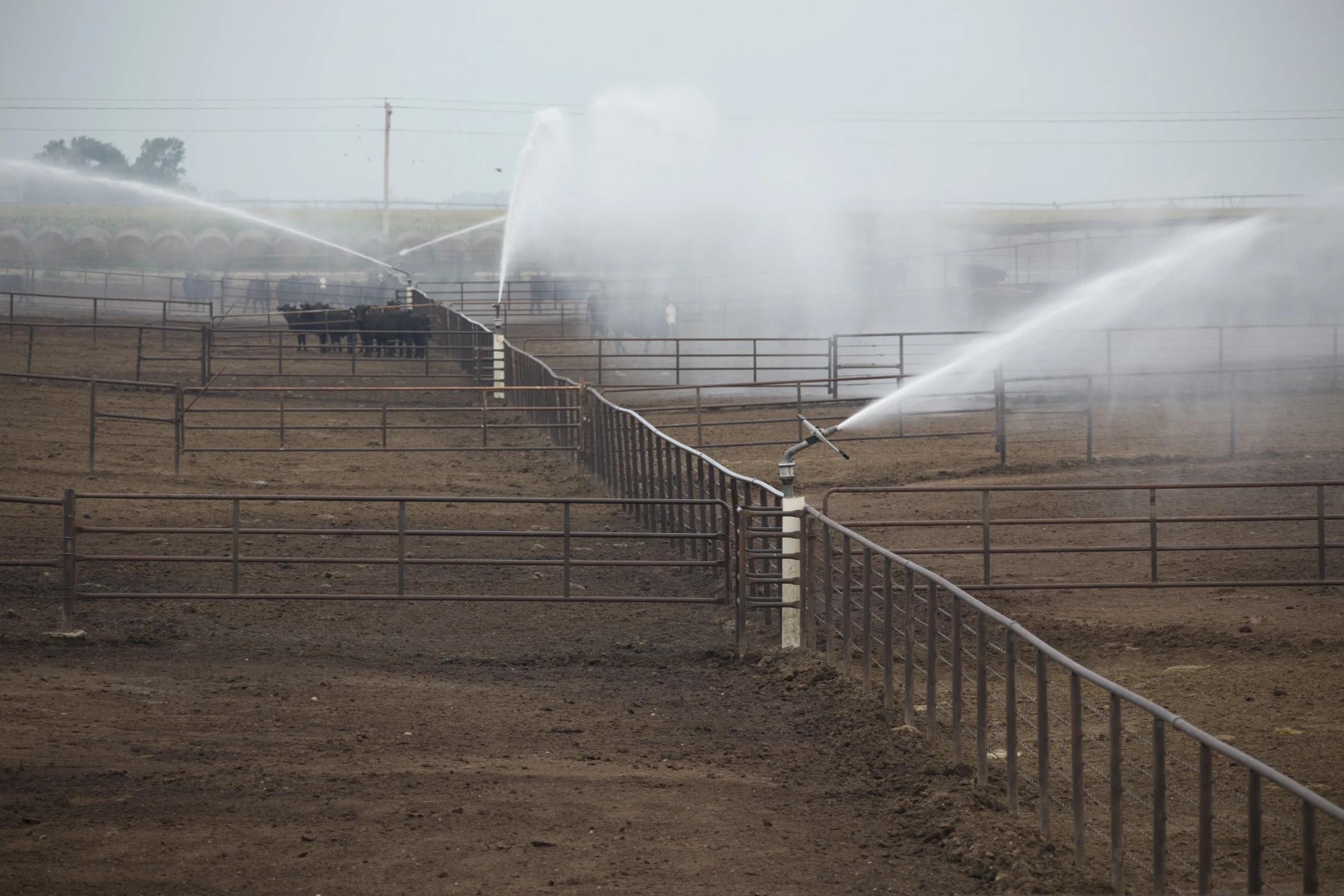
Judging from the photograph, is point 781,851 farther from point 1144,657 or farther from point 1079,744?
point 1144,657

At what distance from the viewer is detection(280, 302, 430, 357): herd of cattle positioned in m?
32.5

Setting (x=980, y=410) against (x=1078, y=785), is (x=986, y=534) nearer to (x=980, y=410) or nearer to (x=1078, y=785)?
(x=1078, y=785)

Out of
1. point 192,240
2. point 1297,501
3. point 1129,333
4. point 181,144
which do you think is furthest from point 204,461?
point 181,144

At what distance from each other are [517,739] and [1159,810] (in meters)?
3.86

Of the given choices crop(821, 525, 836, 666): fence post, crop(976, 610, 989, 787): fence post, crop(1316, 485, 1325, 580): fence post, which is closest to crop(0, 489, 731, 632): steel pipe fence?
crop(821, 525, 836, 666): fence post

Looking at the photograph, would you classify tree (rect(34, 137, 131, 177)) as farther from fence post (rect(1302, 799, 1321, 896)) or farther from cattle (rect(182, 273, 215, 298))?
fence post (rect(1302, 799, 1321, 896))

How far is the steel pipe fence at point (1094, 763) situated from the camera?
4578mm

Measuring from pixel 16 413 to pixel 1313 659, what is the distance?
19733 millimetres

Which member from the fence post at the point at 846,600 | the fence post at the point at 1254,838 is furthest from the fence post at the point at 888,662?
the fence post at the point at 1254,838

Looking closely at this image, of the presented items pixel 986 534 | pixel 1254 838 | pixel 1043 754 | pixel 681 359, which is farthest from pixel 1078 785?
pixel 681 359

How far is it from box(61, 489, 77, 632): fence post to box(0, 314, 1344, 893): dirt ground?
0.22 m

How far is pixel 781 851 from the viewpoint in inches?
224

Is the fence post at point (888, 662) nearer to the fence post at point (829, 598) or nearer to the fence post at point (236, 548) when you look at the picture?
the fence post at point (829, 598)

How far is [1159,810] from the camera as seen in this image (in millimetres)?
4668
